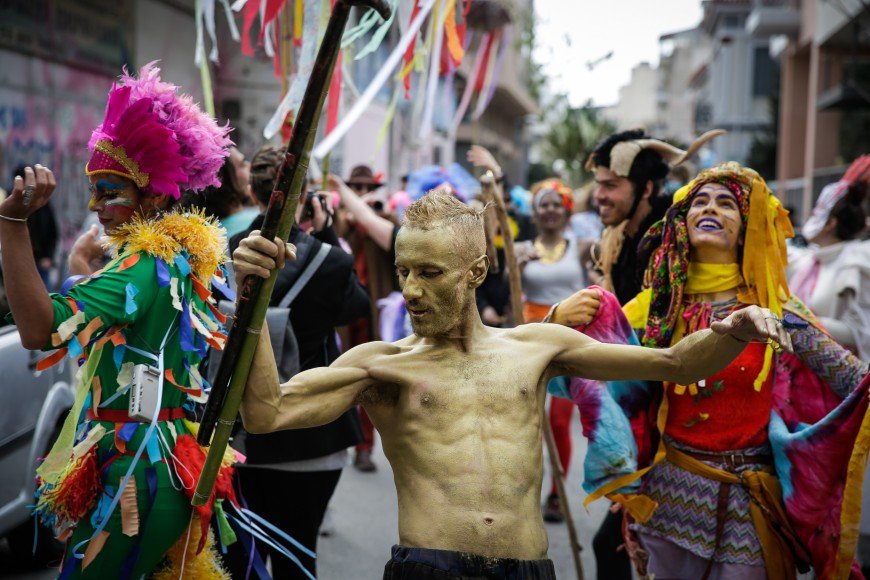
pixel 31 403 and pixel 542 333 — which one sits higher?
pixel 542 333

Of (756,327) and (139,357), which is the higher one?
(756,327)

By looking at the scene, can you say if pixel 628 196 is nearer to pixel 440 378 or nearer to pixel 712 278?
pixel 712 278

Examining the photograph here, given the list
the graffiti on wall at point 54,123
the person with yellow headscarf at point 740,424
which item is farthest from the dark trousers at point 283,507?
the graffiti on wall at point 54,123

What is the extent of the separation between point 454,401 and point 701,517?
4.83 ft

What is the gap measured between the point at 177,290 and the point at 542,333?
1.12 metres

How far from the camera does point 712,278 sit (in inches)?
147

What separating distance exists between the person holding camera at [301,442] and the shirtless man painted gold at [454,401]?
120 centimetres

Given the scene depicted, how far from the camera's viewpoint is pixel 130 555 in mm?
2922

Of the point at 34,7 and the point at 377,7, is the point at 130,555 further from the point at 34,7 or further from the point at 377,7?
the point at 34,7

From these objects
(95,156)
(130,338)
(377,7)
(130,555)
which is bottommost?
(130,555)

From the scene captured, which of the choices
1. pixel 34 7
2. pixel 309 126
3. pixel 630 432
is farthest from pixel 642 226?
pixel 34 7

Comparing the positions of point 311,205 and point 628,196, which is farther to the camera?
point 628,196

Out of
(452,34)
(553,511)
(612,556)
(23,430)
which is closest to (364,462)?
(553,511)

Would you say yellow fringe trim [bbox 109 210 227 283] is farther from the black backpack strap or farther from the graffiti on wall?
the graffiti on wall
